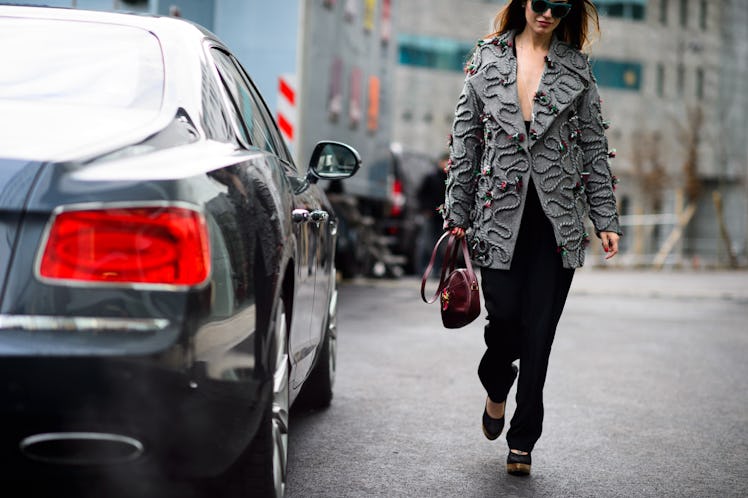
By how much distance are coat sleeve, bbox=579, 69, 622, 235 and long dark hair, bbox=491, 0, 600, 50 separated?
245mm

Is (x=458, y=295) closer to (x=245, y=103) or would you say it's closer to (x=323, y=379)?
(x=245, y=103)

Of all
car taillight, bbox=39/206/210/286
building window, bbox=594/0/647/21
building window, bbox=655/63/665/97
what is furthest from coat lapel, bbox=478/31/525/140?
building window, bbox=655/63/665/97

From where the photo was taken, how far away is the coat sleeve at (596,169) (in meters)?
4.54

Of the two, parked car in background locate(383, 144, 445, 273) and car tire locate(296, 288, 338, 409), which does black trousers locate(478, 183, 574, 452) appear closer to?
car tire locate(296, 288, 338, 409)

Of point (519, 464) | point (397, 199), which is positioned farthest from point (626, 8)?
point (519, 464)

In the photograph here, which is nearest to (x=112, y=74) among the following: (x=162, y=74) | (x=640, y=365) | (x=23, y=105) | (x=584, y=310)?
(x=162, y=74)

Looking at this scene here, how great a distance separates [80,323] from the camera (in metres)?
2.51

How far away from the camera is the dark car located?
8.19 feet

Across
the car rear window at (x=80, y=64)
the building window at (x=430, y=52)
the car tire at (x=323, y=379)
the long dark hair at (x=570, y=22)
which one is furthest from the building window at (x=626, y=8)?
the car rear window at (x=80, y=64)

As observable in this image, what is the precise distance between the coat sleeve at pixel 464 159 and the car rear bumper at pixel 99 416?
2.09 m

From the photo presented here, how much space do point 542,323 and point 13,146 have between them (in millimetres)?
2349

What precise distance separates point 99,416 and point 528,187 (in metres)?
2.37

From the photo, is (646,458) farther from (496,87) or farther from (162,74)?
(162,74)

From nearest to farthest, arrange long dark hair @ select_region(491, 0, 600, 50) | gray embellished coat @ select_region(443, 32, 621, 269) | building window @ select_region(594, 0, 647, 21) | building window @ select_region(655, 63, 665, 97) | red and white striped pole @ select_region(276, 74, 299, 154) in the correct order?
gray embellished coat @ select_region(443, 32, 621, 269) → long dark hair @ select_region(491, 0, 600, 50) → red and white striped pole @ select_region(276, 74, 299, 154) → building window @ select_region(594, 0, 647, 21) → building window @ select_region(655, 63, 665, 97)
